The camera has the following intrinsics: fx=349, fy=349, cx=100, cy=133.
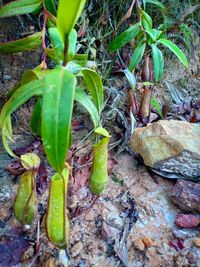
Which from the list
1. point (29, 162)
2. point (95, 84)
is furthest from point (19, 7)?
point (29, 162)

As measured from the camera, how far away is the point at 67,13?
0.68 m

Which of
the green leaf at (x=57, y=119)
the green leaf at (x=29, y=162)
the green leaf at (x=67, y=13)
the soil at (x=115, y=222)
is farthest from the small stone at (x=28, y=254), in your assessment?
the green leaf at (x=67, y=13)

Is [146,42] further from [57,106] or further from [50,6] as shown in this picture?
[57,106]

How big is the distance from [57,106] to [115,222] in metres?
0.46

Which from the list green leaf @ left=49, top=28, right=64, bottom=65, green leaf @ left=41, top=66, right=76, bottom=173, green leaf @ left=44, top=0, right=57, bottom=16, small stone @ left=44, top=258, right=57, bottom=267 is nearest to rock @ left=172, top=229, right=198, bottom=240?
small stone @ left=44, top=258, right=57, bottom=267

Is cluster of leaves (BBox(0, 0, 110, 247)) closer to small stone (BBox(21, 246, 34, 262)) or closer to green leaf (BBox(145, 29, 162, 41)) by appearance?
small stone (BBox(21, 246, 34, 262))

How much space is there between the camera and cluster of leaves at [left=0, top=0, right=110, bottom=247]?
665 millimetres

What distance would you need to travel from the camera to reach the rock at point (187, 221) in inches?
38.1

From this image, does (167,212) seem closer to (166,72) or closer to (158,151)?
(158,151)

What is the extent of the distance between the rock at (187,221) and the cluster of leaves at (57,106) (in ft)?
0.82

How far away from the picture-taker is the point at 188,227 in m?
0.97

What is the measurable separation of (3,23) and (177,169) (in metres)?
0.77

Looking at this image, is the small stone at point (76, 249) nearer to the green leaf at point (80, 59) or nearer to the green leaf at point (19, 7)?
the green leaf at point (80, 59)

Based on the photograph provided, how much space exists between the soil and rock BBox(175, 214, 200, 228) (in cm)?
2
